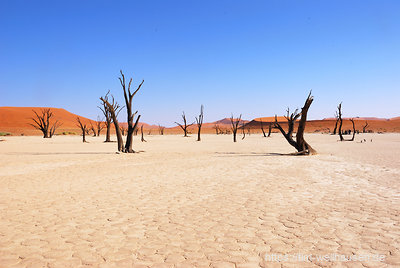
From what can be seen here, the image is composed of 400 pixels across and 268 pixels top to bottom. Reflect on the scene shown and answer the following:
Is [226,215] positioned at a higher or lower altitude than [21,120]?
lower

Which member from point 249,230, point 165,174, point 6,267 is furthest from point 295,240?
point 165,174

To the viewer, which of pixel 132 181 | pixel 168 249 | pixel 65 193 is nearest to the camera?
pixel 168 249

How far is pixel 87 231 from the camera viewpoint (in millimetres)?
4242

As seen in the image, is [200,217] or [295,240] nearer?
[295,240]

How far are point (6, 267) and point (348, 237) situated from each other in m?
4.40

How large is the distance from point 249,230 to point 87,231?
98.1 inches

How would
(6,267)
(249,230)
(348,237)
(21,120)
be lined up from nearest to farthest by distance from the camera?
1. (6,267)
2. (348,237)
3. (249,230)
4. (21,120)

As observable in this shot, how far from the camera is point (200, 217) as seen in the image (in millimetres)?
4871

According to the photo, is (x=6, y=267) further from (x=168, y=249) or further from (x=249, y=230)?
(x=249, y=230)

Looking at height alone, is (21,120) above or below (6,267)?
above

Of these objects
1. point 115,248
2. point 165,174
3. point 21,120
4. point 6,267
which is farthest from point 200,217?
point 21,120

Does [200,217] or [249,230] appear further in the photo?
[200,217]

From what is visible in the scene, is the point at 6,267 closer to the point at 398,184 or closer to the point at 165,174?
the point at 165,174

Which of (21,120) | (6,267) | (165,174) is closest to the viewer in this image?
(6,267)
